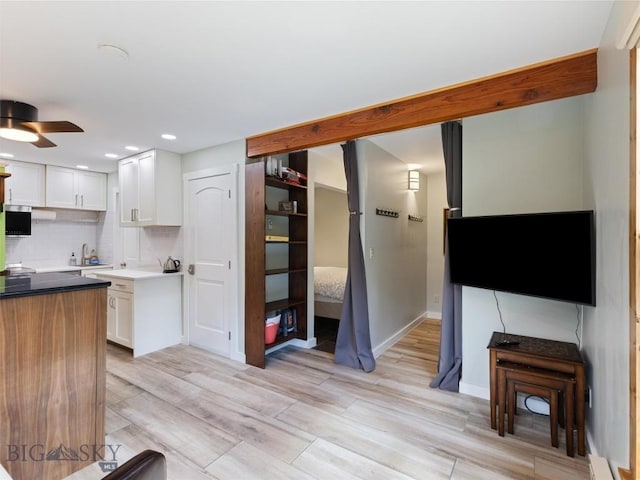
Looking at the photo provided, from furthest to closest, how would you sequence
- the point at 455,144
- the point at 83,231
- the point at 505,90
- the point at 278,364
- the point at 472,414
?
1. the point at 83,231
2. the point at 278,364
3. the point at 455,144
4. the point at 472,414
5. the point at 505,90

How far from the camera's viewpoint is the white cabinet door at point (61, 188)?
179 inches

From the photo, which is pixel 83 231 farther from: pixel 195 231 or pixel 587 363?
pixel 587 363

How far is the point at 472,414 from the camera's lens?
8.13 ft

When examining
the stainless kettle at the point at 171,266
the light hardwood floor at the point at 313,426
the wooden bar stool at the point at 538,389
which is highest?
the stainless kettle at the point at 171,266

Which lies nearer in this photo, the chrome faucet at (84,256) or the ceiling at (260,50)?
the ceiling at (260,50)

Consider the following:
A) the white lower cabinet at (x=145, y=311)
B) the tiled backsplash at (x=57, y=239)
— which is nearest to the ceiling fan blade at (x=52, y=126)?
the white lower cabinet at (x=145, y=311)

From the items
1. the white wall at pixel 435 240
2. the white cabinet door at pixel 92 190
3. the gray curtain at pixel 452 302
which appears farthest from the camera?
the white wall at pixel 435 240

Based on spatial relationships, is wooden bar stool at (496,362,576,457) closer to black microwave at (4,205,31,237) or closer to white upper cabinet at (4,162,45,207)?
black microwave at (4,205,31,237)

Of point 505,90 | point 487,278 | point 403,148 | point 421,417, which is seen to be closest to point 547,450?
point 421,417

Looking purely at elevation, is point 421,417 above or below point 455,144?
below

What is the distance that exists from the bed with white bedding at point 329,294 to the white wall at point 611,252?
9.20 feet

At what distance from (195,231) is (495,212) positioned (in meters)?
3.24

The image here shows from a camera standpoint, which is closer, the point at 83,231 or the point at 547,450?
the point at 547,450

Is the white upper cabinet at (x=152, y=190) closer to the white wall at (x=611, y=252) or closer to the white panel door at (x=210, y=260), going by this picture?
the white panel door at (x=210, y=260)
